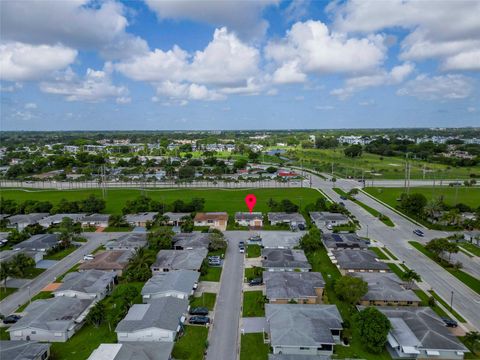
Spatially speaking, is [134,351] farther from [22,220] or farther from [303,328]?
[22,220]

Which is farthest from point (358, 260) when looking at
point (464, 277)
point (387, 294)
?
point (464, 277)

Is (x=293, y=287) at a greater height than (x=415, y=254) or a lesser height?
greater

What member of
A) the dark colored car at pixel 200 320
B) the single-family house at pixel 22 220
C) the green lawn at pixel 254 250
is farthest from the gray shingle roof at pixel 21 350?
the single-family house at pixel 22 220

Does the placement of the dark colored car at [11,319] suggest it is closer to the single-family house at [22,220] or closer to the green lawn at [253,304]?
the green lawn at [253,304]

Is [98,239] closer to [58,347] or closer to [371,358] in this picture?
[58,347]

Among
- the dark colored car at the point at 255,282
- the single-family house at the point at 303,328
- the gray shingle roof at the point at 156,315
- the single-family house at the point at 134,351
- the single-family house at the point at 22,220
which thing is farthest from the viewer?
the single-family house at the point at 22,220

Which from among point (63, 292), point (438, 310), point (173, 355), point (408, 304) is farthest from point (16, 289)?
point (438, 310)
